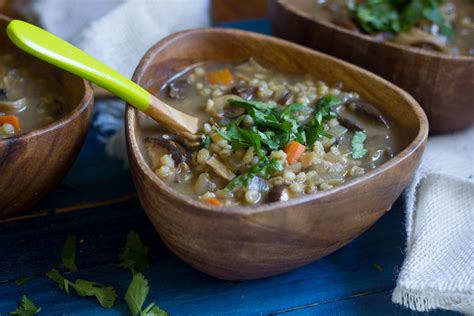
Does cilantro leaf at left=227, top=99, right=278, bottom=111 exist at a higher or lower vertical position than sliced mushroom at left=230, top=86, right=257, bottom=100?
higher

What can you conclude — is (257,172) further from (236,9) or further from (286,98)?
(236,9)

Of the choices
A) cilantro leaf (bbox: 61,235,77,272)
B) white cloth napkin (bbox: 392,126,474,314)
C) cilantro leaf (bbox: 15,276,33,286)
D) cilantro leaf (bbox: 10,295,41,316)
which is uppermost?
white cloth napkin (bbox: 392,126,474,314)

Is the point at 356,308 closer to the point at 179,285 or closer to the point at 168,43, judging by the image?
the point at 179,285

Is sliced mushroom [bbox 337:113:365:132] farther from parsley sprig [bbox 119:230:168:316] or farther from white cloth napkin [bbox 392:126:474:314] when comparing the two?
parsley sprig [bbox 119:230:168:316]

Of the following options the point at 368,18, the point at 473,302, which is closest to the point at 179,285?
the point at 473,302

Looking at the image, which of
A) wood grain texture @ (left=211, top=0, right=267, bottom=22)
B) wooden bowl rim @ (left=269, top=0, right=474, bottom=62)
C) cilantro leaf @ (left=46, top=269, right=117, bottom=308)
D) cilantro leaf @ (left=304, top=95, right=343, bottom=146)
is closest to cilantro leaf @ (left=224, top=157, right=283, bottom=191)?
cilantro leaf @ (left=304, top=95, right=343, bottom=146)

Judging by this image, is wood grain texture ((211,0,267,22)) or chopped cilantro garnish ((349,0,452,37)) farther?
wood grain texture ((211,0,267,22))

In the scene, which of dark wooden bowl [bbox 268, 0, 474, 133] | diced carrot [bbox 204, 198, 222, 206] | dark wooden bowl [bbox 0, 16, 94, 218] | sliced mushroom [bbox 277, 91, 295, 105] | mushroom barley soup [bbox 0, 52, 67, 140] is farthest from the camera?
dark wooden bowl [bbox 268, 0, 474, 133]
